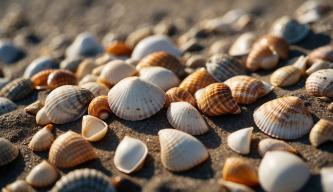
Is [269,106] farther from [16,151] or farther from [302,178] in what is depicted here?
[16,151]

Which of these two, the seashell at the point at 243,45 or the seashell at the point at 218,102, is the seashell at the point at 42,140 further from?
the seashell at the point at 243,45

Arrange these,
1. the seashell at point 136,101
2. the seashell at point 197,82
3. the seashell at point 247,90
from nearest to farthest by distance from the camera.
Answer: the seashell at point 136,101, the seashell at point 247,90, the seashell at point 197,82

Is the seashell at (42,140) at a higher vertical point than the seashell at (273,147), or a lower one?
higher

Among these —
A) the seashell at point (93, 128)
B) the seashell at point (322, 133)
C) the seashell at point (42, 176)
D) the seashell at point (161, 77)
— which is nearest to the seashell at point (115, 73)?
the seashell at point (161, 77)

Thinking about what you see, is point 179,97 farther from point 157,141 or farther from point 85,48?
point 85,48

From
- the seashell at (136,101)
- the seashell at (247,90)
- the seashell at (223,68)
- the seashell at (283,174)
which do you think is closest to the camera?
the seashell at (283,174)

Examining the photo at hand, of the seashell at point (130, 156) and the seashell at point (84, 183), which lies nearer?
the seashell at point (84, 183)

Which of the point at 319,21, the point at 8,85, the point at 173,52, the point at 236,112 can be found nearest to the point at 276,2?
the point at 319,21
